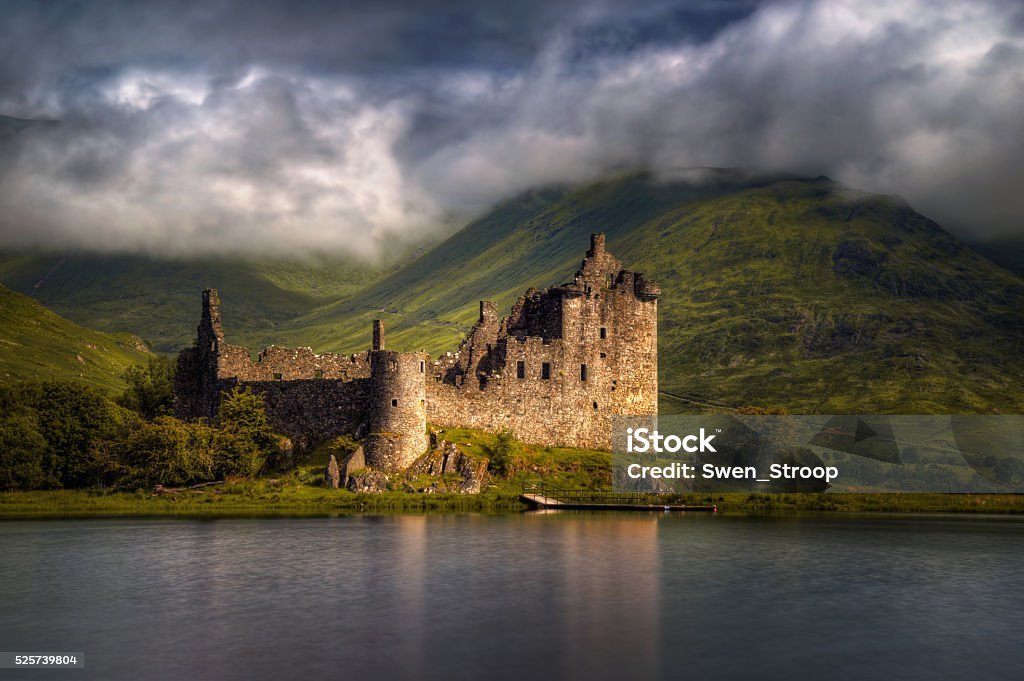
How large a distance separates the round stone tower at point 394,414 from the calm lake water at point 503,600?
24.2 ft

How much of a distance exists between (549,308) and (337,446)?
70.2ft

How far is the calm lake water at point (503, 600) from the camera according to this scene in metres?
35.7

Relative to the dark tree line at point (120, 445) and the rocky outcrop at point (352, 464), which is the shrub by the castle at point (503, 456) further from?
the dark tree line at point (120, 445)

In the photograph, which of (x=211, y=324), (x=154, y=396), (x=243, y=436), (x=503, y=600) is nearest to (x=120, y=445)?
(x=243, y=436)

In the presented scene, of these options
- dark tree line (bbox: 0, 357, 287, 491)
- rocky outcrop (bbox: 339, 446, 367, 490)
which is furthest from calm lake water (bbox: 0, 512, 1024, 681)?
dark tree line (bbox: 0, 357, 287, 491)

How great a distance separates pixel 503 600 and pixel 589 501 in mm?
36430

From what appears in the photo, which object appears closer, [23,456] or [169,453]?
[169,453]

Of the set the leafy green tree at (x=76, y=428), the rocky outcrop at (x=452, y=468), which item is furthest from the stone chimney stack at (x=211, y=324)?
the rocky outcrop at (x=452, y=468)

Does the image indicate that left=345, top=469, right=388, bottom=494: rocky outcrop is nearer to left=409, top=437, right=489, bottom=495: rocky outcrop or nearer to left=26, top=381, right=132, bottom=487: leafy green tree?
left=409, top=437, right=489, bottom=495: rocky outcrop

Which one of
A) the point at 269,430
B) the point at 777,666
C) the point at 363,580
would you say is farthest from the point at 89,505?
the point at 777,666

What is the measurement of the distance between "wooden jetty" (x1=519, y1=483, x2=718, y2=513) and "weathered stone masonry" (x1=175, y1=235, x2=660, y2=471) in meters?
5.83

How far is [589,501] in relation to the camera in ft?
269

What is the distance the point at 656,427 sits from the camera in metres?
92.6

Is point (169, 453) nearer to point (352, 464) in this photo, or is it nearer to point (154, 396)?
point (352, 464)
